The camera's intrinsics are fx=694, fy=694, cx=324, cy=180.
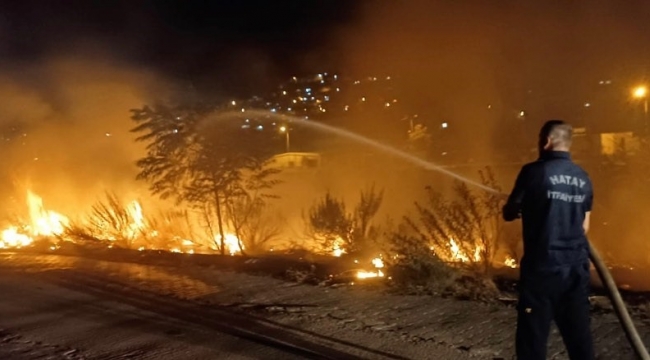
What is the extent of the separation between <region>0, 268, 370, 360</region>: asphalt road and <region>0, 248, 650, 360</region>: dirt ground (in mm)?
53

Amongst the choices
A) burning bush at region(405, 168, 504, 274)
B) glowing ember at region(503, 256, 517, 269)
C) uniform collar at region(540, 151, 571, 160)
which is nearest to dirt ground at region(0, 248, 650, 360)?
uniform collar at region(540, 151, 571, 160)

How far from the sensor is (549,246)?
364 centimetres

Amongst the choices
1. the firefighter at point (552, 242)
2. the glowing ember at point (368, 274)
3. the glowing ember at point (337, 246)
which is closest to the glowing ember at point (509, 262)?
the glowing ember at point (337, 246)

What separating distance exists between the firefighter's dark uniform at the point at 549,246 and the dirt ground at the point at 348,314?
1.15 m

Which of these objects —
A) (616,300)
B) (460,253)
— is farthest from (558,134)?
(460,253)

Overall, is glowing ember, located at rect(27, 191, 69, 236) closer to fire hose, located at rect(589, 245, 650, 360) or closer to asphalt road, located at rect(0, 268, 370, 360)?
asphalt road, located at rect(0, 268, 370, 360)

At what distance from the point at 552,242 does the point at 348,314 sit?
9.39ft

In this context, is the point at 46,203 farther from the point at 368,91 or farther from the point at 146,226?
the point at 368,91

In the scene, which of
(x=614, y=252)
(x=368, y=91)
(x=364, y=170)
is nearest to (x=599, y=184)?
(x=614, y=252)

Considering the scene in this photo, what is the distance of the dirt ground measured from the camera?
201 inches

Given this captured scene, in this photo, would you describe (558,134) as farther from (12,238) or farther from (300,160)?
(300,160)

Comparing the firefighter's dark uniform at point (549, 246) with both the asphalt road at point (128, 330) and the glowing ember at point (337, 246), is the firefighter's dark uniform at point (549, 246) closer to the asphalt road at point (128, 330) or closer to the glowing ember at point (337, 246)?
the asphalt road at point (128, 330)

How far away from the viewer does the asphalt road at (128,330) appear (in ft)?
17.5

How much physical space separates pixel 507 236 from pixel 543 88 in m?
30.7
